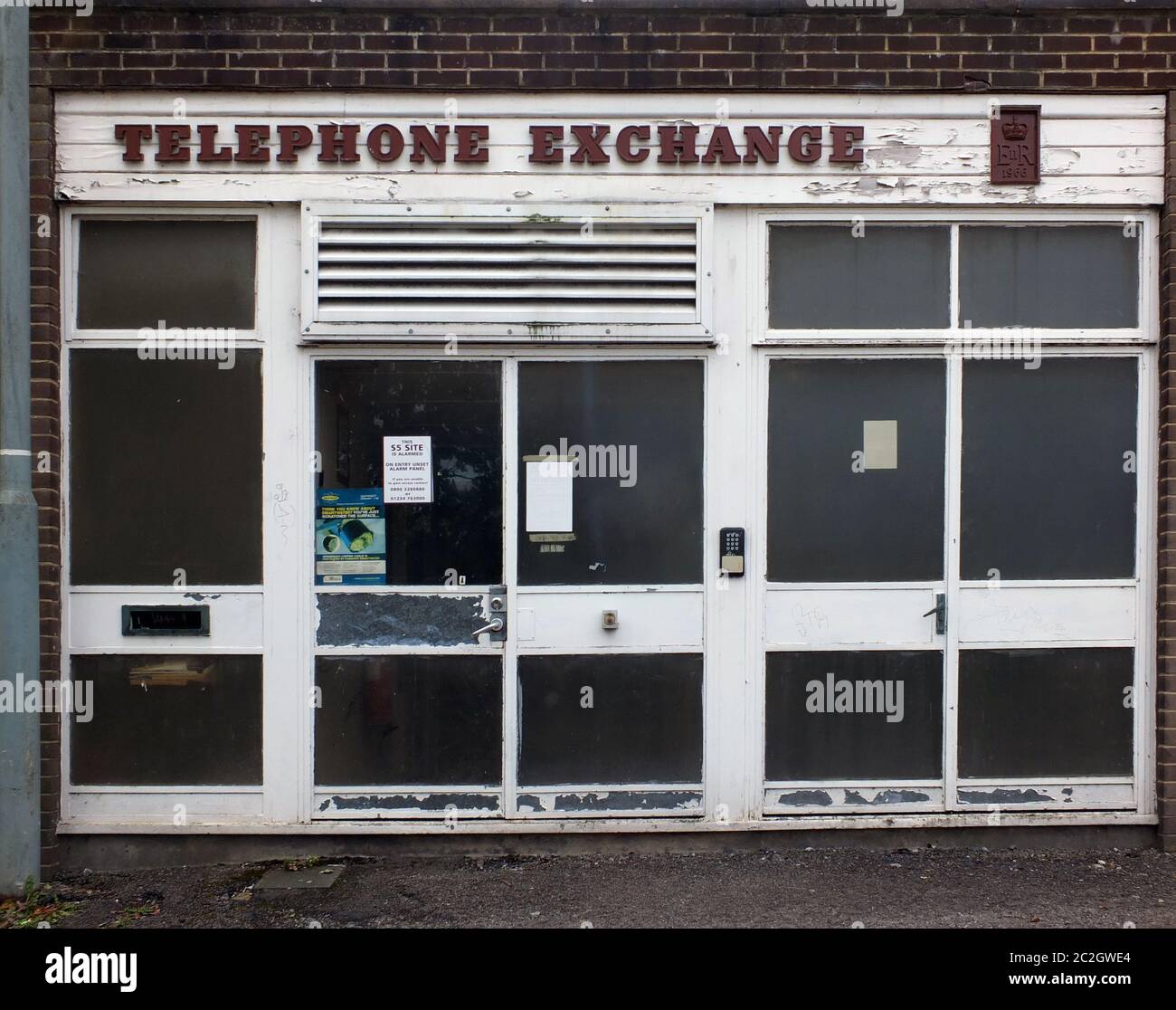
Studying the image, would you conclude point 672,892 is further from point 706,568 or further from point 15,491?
point 15,491

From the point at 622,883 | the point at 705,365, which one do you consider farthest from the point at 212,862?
the point at 705,365

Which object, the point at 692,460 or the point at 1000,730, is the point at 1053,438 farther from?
the point at 692,460

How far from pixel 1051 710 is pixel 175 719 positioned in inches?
174

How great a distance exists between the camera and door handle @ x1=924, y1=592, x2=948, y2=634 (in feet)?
17.0

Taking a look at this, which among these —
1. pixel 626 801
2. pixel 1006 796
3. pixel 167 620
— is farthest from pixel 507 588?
pixel 1006 796

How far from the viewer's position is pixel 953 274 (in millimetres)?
5176

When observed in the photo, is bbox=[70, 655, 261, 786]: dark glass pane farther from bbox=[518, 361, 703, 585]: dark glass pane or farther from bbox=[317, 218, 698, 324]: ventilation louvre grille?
bbox=[317, 218, 698, 324]: ventilation louvre grille

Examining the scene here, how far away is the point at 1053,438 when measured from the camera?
5211mm

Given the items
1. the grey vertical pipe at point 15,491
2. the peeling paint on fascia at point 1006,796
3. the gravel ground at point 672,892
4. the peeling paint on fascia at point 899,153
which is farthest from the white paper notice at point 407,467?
the peeling paint on fascia at point 1006,796

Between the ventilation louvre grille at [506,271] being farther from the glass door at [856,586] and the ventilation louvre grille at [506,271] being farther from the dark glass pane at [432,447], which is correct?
the glass door at [856,586]

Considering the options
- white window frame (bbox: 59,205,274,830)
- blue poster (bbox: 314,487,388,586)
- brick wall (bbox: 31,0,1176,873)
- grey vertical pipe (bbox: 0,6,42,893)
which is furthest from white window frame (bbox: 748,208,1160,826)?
grey vertical pipe (bbox: 0,6,42,893)

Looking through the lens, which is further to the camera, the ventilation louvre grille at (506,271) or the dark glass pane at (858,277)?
the dark glass pane at (858,277)

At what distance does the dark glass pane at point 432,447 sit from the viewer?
16.8ft

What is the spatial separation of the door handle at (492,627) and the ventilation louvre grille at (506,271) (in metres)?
1.49
